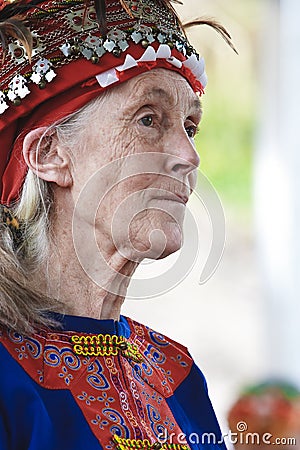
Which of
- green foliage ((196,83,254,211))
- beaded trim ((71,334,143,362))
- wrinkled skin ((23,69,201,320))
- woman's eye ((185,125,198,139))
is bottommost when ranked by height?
beaded trim ((71,334,143,362))

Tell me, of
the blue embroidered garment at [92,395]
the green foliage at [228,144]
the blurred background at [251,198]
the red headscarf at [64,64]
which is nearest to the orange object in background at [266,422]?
the blue embroidered garment at [92,395]

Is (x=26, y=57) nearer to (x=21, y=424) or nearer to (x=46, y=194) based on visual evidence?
(x=46, y=194)

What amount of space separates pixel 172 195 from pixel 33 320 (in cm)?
23

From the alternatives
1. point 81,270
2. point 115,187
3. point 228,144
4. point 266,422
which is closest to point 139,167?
point 115,187

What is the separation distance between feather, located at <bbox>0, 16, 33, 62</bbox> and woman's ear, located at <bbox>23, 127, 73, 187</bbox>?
102 mm

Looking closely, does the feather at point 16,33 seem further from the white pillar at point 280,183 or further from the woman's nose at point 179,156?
the white pillar at point 280,183

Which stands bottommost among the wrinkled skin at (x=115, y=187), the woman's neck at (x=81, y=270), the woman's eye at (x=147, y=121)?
the woman's neck at (x=81, y=270)

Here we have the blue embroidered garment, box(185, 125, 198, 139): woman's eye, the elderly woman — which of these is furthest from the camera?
box(185, 125, 198, 139): woman's eye

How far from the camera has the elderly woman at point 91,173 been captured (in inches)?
38.4

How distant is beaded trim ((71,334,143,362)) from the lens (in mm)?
962

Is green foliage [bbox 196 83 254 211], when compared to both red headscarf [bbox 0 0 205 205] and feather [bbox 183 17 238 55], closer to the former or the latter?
feather [bbox 183 17 238 55]

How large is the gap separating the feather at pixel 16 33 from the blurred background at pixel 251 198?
1.60 m

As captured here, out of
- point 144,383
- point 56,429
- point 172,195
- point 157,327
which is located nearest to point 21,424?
point 56,429

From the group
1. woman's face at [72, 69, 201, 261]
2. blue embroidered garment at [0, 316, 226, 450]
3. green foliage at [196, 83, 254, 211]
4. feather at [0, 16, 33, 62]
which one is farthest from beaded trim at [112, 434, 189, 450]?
green foliage at [196, 83, 254, 211]
